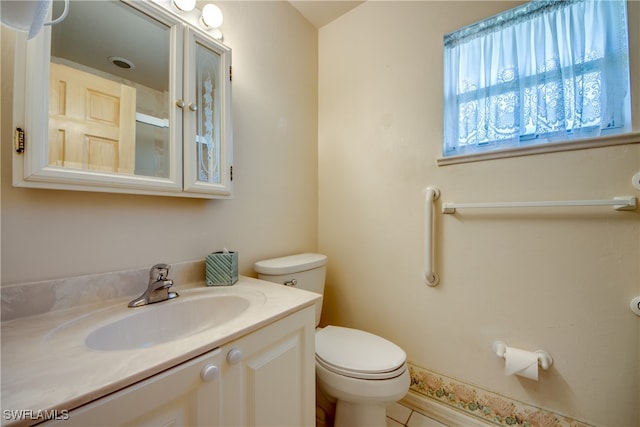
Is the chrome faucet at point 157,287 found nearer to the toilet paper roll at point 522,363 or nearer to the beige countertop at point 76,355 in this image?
the beige countertop at point 76,355

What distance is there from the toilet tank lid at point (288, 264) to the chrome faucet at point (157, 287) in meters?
0.41

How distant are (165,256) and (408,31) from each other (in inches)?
66.7

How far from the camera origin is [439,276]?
1.28 metres

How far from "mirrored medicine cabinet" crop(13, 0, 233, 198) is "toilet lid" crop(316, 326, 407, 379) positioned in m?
0.86

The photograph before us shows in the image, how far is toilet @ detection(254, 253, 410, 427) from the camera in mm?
966

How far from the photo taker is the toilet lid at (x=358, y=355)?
3.23 feet

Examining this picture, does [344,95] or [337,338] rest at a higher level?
[344,95]

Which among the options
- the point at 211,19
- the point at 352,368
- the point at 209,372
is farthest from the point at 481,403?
the point at 211,19

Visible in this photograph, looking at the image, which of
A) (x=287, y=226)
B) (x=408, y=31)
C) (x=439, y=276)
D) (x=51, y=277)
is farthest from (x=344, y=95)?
(x=51, y=277)

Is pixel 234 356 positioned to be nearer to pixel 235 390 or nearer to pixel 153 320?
pixel 235 390

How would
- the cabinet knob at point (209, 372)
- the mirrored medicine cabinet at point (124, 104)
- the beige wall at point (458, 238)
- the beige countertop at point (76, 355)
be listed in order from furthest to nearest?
the beige wall at point (458, 238)
the mirrored medicine cabinet at point (124, 104)
the cabinet knob at point (209, 372)
the beige countertop at point (76, 355)

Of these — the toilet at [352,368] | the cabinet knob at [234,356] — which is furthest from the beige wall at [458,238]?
the cabinet knob at [234,356]

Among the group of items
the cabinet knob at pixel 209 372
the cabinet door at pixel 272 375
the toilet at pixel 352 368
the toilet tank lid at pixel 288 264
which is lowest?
the toilet at pixel 352 368

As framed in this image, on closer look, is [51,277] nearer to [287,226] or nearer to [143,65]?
[143,65]
